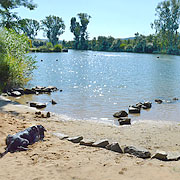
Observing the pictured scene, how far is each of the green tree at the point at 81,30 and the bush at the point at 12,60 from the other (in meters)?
108

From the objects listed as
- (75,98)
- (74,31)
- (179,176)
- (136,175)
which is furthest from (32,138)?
(74,31)

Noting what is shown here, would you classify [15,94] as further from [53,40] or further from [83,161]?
[53,40]

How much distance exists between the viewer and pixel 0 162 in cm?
566

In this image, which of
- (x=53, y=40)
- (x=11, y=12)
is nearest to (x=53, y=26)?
(x=53, y=40)

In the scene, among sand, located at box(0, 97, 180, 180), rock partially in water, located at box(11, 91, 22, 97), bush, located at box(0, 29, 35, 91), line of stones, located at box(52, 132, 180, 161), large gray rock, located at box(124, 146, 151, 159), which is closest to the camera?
sand, located at box(0, 97, 180, 180)

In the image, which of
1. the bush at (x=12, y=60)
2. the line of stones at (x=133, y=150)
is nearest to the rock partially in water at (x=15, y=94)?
the bush at (x=12, y=60)

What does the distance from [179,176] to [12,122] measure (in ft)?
19.4

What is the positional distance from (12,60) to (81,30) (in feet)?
365

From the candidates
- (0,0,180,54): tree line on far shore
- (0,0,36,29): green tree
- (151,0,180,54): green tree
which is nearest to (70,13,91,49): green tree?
(0,0,180,54): tree line on far shore

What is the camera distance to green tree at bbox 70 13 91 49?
12219cm

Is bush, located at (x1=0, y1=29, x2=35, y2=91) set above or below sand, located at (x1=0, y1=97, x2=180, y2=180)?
above

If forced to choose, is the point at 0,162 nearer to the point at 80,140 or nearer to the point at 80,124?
the point at 80,140

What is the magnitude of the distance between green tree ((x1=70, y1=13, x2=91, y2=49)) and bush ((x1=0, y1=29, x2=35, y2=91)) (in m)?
108

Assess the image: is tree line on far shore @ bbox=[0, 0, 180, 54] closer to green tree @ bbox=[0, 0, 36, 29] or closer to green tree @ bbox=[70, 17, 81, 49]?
green tree @ bbox=[70, 17, 81, 49]
